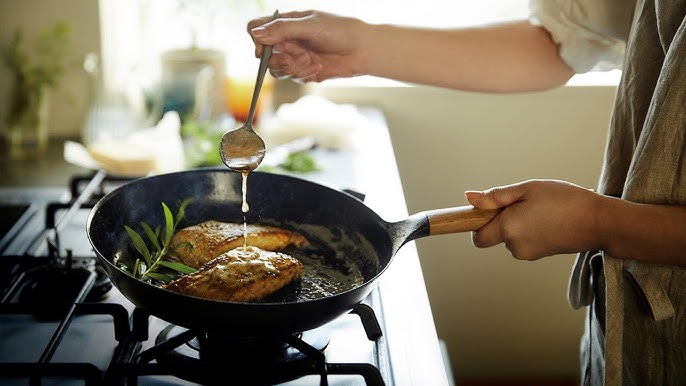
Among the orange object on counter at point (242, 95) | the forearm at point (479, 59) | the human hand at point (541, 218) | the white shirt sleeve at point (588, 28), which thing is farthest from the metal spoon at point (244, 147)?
the orange object on counter at point (242, 95)

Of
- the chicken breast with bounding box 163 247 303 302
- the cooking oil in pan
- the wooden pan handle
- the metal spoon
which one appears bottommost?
the cooking oil in pan

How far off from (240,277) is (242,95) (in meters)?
1.11

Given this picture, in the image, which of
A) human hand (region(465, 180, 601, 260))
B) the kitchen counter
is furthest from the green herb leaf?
human hand (region(465, 180, 601, 260))

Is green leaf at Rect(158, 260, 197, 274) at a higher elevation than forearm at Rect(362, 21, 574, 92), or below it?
below

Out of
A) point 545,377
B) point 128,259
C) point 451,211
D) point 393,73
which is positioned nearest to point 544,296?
point 545,377

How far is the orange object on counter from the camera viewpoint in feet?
6.74

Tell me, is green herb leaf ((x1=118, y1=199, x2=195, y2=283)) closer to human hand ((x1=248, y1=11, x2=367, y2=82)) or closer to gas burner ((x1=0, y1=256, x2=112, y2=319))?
gas burner ((x1=0, y1=256, x2=112, y2=319))

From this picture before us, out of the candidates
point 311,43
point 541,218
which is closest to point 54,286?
point 311,43

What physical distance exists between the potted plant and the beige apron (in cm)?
134

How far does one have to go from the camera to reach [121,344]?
39.7 inches

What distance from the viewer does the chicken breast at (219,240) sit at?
45.8 inches

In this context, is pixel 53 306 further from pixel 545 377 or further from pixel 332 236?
pixel 545 377

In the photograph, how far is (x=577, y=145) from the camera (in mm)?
2186

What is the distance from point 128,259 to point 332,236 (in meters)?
0.33
